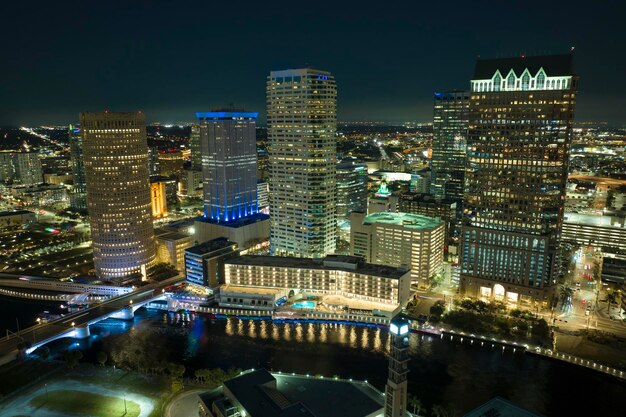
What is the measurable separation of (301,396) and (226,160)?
78759mm

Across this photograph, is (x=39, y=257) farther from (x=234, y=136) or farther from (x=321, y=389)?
(x=321, y=389)

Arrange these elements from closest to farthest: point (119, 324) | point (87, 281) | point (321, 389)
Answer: point (321, 389)
point (119, 324)
point (87, 281)

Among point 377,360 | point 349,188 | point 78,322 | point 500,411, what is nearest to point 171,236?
point 78,322

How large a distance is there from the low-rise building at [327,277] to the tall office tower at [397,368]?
36086 millimetres

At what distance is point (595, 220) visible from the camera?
11725 cm

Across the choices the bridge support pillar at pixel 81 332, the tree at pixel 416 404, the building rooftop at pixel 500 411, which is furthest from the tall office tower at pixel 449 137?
the bridge support pillar at pixel 81 332

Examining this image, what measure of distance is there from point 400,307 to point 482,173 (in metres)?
28.9

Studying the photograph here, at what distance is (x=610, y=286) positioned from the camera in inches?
3580

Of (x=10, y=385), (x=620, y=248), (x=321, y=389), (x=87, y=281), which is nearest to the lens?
(x=321, y=389)

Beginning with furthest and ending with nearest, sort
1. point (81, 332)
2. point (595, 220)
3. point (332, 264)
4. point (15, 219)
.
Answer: point (15, 219), point (595, 220), point (332, 264), point (81, 332)

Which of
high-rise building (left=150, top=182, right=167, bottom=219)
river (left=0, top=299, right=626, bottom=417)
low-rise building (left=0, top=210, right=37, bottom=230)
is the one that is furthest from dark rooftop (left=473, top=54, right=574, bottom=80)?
low-rise building (left=0, top=210, right=37, bottom=230)

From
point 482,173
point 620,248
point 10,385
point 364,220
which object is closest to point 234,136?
point 364,220

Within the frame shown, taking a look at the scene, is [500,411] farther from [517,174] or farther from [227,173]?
[227,173]

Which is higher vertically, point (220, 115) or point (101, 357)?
point (220, 115)
